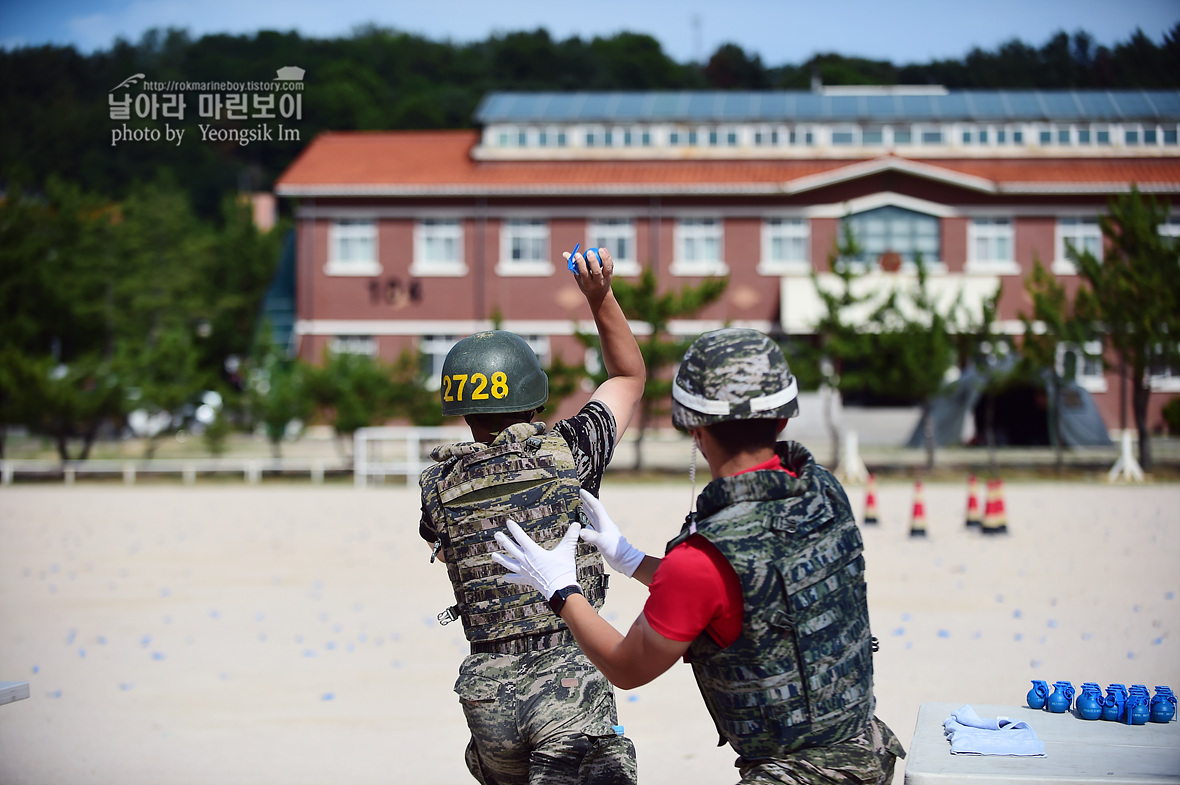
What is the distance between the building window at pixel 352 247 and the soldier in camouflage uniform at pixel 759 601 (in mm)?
34520

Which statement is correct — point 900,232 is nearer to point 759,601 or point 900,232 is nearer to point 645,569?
point 645,569

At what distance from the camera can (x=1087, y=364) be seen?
84.2 ft

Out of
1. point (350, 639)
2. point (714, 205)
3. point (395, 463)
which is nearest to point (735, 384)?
point (350, 639)

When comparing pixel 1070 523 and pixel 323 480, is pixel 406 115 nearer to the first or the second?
pixel 323 480

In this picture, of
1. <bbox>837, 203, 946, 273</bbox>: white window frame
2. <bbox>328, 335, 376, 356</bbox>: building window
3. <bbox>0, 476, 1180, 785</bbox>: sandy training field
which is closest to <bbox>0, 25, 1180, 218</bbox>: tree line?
<bbox>837, 203, 946, 273</bbox>: white window frame

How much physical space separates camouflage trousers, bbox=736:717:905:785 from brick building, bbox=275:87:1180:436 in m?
31.6

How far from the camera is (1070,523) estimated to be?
631 inches

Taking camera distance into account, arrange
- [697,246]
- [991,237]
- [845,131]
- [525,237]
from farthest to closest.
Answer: [845,131]
[525,237]
[697,246]
[991,237]

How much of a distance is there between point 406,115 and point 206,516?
221 ft

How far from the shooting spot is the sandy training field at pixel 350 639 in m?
6.08

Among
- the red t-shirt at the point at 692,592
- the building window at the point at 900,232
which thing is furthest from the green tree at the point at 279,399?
the red t-shirt at the point at 692,592

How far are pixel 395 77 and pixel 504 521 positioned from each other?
312ft

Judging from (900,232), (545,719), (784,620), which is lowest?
(545,719)

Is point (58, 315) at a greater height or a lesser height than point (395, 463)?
greater
